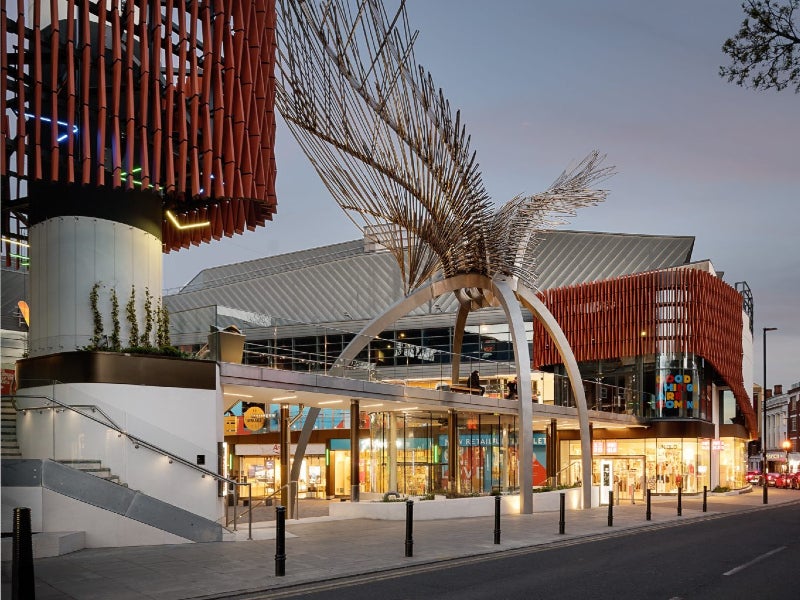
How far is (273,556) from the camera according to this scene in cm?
1734

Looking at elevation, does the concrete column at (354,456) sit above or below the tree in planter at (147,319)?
below

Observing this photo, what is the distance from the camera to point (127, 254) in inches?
924

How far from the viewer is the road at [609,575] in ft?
44.4

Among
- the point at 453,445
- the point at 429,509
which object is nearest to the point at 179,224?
the point at 429,509

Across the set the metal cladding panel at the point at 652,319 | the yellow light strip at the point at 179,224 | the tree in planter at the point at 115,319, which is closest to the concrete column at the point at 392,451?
the yellow light strip at the point at 179,224

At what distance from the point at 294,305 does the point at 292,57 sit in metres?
56.0

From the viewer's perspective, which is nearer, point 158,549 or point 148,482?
point 158,549

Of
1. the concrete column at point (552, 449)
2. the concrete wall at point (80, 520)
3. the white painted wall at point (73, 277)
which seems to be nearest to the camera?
the concrete wall at point (80, 520)

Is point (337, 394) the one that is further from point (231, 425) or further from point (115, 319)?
point (231, 425)

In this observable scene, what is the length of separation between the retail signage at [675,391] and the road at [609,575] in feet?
99.5

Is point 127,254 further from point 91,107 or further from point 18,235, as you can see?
point 18,235

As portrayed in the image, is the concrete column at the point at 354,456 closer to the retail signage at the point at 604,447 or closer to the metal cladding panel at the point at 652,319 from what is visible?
the retail signage at the point at 604,447

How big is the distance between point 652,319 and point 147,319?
37.6 m

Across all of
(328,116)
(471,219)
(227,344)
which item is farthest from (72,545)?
(471,219)
